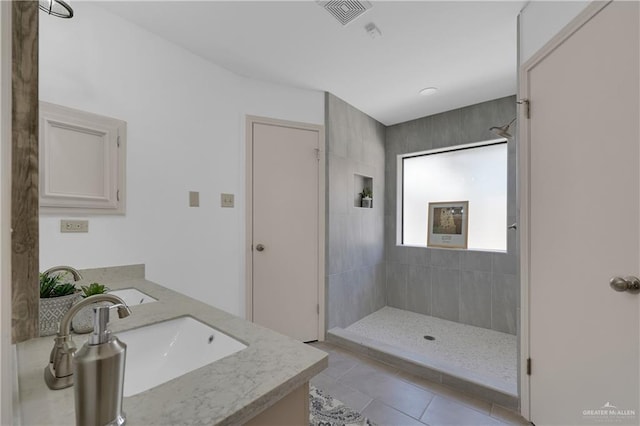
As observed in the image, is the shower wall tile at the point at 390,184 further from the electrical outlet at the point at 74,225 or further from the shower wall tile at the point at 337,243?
the electrical outlet at the point at 74,225

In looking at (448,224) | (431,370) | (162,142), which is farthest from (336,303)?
(162,142)

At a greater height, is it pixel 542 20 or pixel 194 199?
pixel 542 20

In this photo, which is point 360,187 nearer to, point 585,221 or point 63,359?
point 585,221

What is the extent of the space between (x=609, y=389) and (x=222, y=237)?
230cm

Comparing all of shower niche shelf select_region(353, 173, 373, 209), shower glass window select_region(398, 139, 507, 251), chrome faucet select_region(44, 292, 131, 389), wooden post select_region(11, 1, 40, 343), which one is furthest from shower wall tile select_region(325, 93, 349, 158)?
wooden post select_region(11, 1, 40, 343)

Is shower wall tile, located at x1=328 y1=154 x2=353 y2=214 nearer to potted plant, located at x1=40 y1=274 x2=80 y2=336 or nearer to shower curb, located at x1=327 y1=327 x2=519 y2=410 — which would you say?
A: shower curb, located at x1=327 y1=327 x2=519 y2=410

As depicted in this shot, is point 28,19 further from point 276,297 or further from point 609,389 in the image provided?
point 276,297

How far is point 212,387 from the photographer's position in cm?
61

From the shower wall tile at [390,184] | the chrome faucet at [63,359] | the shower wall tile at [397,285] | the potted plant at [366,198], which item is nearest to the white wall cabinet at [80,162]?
the chrome faucet at [63,359]

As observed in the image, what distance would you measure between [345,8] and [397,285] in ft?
9.98

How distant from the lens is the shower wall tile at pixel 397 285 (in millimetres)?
3566

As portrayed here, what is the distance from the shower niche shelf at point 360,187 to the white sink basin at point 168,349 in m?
2.38

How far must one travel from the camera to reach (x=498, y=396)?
1.74m

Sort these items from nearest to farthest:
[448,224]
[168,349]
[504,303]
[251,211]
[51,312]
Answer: [51,312], [168,349], [251,211], [504,303], [448,224]
